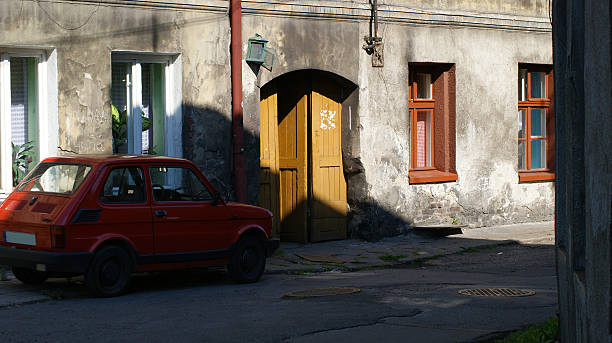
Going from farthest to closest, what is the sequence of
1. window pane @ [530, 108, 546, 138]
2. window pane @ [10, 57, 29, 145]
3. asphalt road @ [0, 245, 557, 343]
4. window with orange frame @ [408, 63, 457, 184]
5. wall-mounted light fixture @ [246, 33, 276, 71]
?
1. window pane @ [530, 108, 546, 138]
2. window with orange frame @ [408, 63, 457, 184]
3. wall-mounted light fixture @ [246, 33, 276, 71]
4. window pane @ [10, 57, 29, 145]
5. asphalt road @ [0, 245, 557, 343]

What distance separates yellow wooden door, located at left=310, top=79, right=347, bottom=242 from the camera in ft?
48.9

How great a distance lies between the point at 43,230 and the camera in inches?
350

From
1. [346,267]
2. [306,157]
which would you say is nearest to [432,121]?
[306,157]

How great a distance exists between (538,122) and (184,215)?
1025cm

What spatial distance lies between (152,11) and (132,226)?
426 centimetres

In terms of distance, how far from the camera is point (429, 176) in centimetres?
1602

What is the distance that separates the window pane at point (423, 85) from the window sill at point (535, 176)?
2606 millimetres

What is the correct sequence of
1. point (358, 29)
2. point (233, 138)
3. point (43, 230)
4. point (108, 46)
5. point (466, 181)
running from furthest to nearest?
point (466, 181)
point (358, 29)
point (233, 138)
point (108, 46)
point (43, 230)

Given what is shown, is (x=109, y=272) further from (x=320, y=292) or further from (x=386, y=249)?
(x=386, y=249)

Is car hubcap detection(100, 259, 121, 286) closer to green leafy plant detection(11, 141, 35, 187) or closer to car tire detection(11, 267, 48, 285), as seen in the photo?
car tire detection(11, 267, 48, 285)

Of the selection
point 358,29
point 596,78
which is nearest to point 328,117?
point 358,29

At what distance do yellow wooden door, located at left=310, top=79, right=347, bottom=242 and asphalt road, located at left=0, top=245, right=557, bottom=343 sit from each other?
3532mm

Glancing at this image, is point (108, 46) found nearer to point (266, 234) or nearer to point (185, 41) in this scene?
point (185, 41)

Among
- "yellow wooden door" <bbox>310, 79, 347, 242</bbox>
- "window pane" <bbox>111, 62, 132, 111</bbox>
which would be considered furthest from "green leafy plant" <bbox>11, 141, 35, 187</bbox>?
"yellow wooden door" <bbox>310, 79, 347, 242</bbox>
